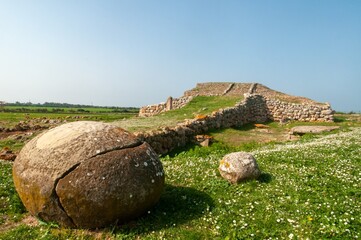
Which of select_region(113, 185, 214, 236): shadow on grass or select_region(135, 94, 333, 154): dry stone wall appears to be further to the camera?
select_region(135, 94, 333, 154): dry stone wall

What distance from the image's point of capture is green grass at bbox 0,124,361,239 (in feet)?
22.0

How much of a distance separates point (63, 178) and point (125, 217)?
1.74 m

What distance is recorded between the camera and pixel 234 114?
94.0 feet

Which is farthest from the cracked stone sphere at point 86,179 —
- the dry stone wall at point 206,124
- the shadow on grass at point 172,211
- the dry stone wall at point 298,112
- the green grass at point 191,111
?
the dry stone wall at point 298,112

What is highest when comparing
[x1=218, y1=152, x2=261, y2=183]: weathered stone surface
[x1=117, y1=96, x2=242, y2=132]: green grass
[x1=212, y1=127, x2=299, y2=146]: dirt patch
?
[x1=117, y1=96, x2=242, y2=132]: green grass

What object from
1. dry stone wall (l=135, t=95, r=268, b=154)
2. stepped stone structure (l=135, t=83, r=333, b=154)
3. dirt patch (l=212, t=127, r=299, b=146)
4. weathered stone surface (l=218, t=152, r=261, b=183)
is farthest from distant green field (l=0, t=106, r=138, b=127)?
weathered stone surface (l=218, t=152, r=261, b=183)

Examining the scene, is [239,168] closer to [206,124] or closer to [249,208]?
[249,208]

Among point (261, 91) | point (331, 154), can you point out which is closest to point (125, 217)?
point (331, 154)

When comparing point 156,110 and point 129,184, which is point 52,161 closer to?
point 129,184

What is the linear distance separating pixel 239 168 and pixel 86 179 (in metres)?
4.86

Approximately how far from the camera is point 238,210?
7.68m

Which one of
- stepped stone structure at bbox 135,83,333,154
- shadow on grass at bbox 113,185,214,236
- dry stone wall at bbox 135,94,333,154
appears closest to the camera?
shadow on grass at bbox 113,185,214,236

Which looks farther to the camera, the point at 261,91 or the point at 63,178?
the point at 261,91

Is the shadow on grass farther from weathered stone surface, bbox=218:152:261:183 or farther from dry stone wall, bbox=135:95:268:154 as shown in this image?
dry stone wall, bbox=135:95:268:154
